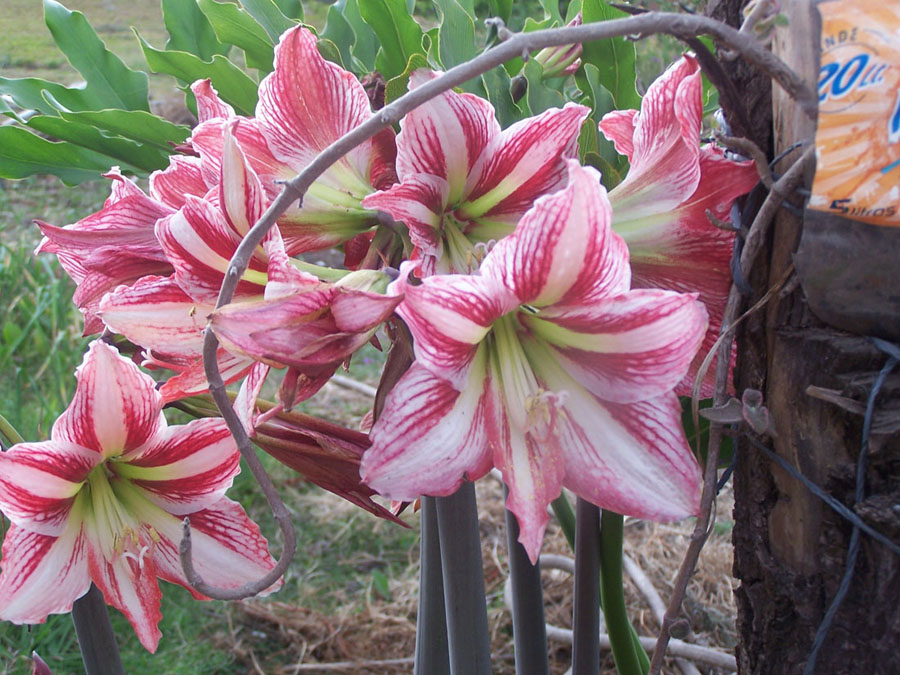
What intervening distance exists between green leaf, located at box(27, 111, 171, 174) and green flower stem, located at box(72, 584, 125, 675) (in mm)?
355

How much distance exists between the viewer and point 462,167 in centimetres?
47

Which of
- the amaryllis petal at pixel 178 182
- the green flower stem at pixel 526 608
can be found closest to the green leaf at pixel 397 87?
the amaryllis petal at pixel 178 182

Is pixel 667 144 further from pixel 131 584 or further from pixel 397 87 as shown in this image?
pixel 131 584

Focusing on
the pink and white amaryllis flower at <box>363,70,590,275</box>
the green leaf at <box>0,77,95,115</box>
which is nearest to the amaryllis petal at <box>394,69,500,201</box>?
the pink and white amaryllis flower at <box>363,70,590,275</box>

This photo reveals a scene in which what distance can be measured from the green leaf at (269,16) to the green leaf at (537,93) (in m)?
0.22

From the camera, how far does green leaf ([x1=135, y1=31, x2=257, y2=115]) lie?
651 millimetres

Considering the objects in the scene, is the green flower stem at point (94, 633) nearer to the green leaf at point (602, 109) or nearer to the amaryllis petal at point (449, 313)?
the amaryllis petal at point (449, 313)

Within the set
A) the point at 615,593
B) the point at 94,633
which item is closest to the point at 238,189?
the point at 94,633

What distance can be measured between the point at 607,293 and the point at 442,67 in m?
0.26

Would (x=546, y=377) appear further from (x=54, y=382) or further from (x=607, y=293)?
(x=54, y=382)

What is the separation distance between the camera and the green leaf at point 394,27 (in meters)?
0.63

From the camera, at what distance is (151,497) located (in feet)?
1.93

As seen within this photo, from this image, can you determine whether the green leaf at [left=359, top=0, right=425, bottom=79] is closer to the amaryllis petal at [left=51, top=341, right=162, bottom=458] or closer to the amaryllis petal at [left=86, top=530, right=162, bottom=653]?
the amaryllis petal at [left=51, top=341, right=162, bottom=458]

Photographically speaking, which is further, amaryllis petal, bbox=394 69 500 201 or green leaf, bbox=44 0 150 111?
green leaf, bbox=44 0 150 111
